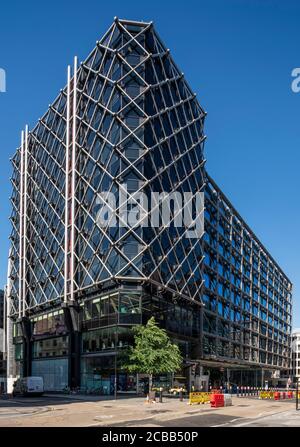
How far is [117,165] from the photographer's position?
66.8m

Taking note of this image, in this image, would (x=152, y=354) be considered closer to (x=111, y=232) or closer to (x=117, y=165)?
(x=111, y=232)

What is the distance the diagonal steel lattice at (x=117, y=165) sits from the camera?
218 ft

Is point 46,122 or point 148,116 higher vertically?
point 46,122

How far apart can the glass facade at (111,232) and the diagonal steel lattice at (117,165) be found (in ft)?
0.60

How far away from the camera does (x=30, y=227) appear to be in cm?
9812

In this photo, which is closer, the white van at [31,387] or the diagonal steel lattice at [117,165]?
the white van at [31,387]

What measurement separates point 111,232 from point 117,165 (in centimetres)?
864

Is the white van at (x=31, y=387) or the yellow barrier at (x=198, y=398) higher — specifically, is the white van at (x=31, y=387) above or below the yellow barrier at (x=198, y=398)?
below

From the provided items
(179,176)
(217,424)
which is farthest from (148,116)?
(217,424)

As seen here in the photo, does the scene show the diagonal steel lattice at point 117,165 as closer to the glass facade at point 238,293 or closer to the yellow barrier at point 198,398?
the glass facade at point 238,293

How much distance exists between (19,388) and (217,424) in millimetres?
39231

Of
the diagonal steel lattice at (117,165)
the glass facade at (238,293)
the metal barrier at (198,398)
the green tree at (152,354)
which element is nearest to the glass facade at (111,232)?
the diagonal steel lattice at (117,165)

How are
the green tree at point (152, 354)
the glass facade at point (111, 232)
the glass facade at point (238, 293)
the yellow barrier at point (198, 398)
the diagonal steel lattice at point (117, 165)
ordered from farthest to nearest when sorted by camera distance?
1. the glass facade at point (238, 293)
2. the diagonal steel lattice at point (117, 165)
3. the glass facade at point (111, 232)
4. the green tree at point (152, 354)
5. the yellow barrier at point (198, 398)
